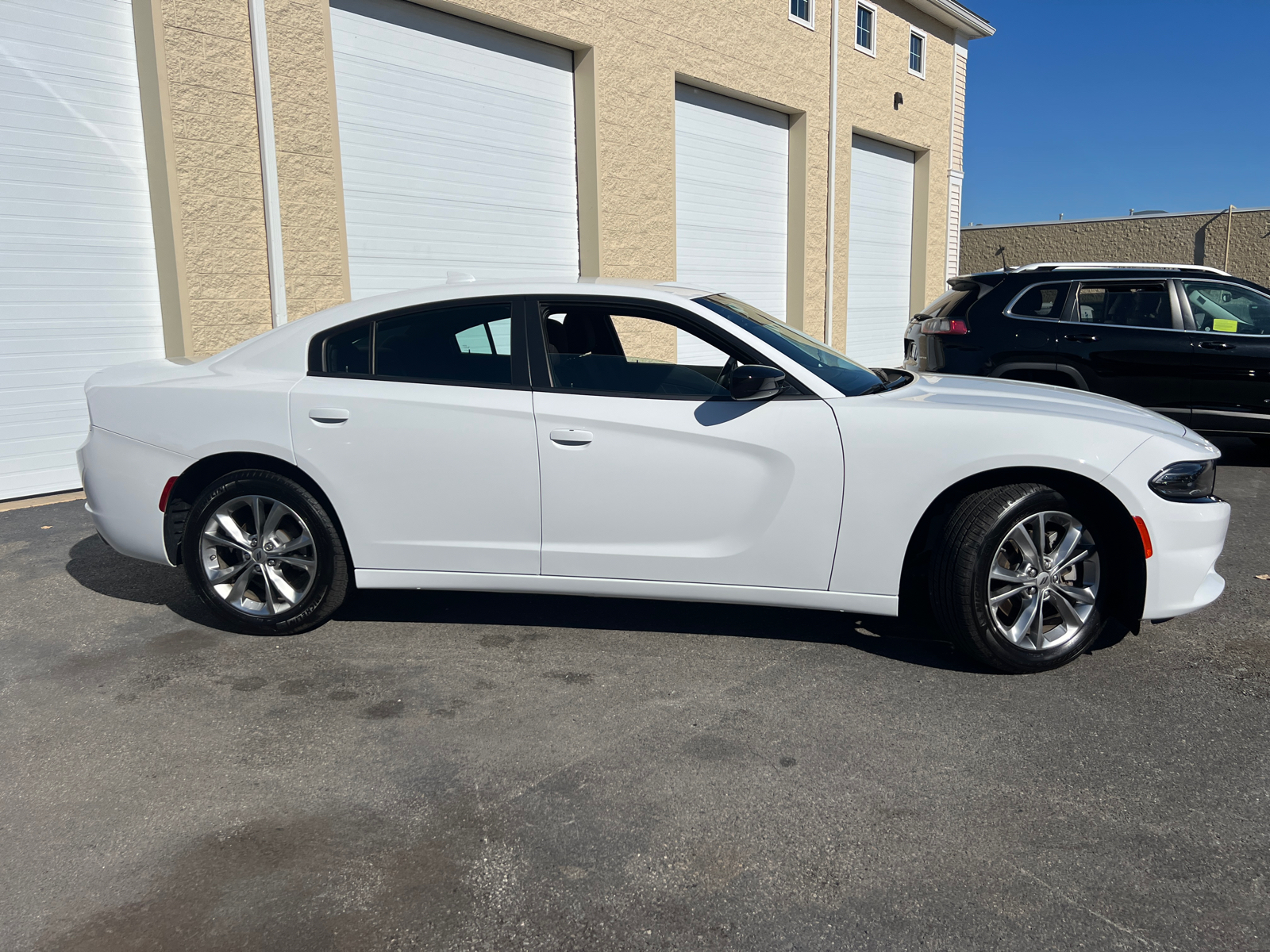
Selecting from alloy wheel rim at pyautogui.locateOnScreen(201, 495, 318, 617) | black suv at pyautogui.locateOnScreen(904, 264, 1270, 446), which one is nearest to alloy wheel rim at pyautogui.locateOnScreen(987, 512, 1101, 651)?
alloy wheel rim at pyautogui.locateOnScreen(201, 495, 318, 617)

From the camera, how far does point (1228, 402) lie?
25.3 feet

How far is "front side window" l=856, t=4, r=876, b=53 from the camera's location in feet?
55.7

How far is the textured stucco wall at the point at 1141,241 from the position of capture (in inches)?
1072

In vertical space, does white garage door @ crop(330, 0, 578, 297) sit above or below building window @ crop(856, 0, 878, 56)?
below

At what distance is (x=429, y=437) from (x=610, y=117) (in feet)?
28.4

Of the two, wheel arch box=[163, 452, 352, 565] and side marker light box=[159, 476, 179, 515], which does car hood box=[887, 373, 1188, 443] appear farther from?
side marker light box=[159, 476, 179, 515]

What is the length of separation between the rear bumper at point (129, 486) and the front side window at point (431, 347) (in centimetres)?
86

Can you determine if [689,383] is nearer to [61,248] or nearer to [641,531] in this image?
[641,531]

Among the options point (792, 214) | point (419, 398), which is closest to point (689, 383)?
point (419, 398)

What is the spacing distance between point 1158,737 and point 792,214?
44.0ft

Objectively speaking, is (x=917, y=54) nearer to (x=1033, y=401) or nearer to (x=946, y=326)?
(x=946, y=326)

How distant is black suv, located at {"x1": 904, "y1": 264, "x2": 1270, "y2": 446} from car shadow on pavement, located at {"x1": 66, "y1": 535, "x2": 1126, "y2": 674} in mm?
→ 3972

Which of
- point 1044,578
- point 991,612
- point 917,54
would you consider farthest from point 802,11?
point 991,612

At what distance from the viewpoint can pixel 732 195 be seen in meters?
14.3
